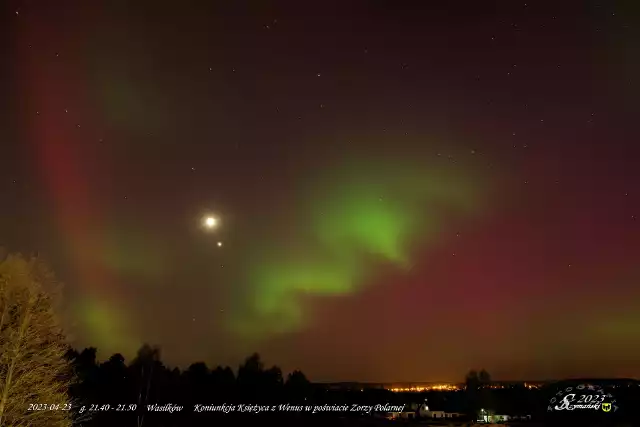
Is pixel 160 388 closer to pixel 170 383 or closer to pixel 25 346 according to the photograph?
pixel 170 383

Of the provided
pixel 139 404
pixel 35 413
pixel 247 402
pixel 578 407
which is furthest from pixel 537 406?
pixel 35 413

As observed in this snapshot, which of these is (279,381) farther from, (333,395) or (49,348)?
(49,348)

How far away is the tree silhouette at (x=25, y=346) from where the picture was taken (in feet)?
57.5

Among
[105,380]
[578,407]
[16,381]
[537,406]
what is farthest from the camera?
[537,406]

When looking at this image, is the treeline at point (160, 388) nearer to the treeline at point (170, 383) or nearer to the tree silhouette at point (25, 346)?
the treeline at point (170, 383)

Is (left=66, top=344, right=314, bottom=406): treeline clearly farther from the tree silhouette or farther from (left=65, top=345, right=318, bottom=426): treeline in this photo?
the tree silhouette

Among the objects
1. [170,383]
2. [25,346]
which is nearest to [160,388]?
[170,383]

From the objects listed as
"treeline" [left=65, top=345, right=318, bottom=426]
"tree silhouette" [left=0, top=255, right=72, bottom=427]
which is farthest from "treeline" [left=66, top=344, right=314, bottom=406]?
"tree silhouette" [left=0, top=255, right=72, bottom=427]

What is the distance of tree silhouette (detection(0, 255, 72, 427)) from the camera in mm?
17531

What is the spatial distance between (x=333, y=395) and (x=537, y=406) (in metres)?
55.0

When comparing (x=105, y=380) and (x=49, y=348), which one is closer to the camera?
(x=49, y=348)

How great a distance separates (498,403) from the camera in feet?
567

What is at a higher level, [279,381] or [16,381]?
[279,381]

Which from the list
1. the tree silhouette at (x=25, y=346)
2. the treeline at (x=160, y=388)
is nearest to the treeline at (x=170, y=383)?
the treeline at (x=160, y=388)
